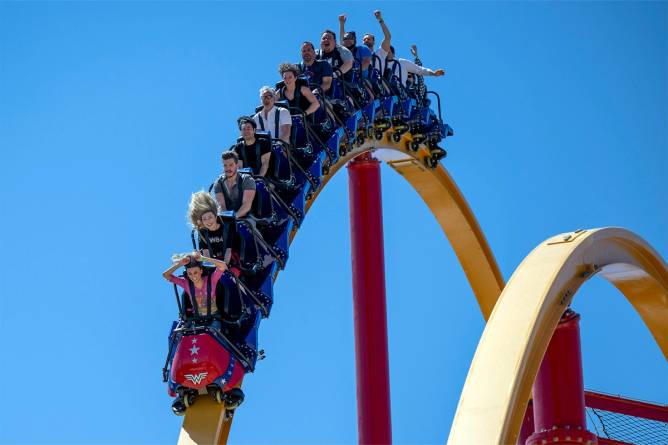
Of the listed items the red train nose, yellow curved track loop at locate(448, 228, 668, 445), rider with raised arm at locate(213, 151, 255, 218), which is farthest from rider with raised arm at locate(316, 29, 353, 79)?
the red train nose

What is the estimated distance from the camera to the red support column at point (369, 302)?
445 inches

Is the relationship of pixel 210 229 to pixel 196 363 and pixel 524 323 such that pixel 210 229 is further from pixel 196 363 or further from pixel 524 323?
pixel 524 323

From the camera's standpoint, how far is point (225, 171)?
9094 millimetres

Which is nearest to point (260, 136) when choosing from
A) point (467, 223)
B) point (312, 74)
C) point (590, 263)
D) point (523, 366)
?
point (312, 74)

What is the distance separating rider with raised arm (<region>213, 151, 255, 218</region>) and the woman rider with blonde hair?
35 centimetres

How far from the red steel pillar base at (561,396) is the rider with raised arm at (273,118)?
2.35 meters

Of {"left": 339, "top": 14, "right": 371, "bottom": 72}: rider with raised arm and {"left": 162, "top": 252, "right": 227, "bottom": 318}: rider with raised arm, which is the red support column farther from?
{"left": 162, "top": 252, "right": 227, "bottom": 318}: rider with raised arm

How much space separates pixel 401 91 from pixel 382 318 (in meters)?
1.96

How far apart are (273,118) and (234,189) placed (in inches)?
42.3

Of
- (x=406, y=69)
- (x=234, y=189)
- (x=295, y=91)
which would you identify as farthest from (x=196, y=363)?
(x=406, y=69)

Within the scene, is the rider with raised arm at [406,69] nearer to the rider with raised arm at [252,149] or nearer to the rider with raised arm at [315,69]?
the rider with raised arm at [315,69]

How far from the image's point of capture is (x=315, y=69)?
10.9 metres

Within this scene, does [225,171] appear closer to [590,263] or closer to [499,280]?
[590,263]

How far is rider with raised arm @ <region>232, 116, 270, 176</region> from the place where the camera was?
958cm
